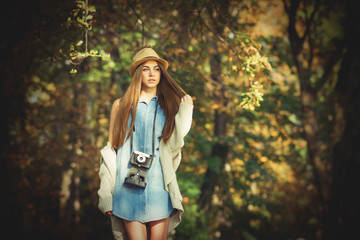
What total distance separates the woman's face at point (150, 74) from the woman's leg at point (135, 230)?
1.20m

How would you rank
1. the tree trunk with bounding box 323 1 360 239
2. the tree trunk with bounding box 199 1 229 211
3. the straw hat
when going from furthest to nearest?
the tree trunk with bounding box 199 1 229 211 < the tree trunk with bounding box 323 1 360 239 < the straw hat

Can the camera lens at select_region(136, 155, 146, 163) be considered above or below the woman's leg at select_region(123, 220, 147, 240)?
above

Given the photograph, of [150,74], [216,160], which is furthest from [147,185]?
[216,160]

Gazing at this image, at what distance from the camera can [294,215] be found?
15.3m

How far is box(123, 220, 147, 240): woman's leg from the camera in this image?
98.8 inches

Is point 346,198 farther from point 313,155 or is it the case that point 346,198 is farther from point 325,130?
point 325,130

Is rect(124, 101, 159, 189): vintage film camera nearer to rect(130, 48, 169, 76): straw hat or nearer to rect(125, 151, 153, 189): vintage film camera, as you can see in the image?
rect(125, 151, 153, 189): vintage film camera

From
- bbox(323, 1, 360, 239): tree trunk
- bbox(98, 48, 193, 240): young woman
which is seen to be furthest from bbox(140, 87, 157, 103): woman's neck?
bbox(323, 1, 360, 239): tree trunk

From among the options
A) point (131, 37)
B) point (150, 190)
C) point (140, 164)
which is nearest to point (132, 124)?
point (140, 164)

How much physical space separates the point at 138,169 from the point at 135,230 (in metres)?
0.49

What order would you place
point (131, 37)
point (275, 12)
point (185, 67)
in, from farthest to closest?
point (275, 12) → point (131, 37) → point (185, 67)

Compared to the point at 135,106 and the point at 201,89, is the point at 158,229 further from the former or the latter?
the point at 201,89

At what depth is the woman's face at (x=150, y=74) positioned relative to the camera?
2791 millimetres

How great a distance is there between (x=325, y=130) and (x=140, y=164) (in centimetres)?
768
